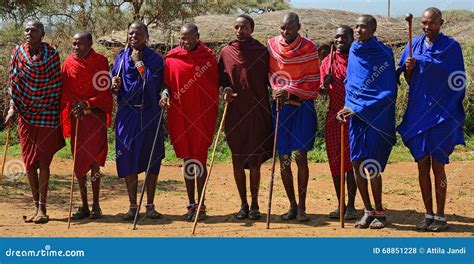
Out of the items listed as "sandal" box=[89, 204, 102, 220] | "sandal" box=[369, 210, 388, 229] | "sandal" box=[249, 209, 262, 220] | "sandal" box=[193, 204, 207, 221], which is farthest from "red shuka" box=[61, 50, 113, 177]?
"sandal" box=[369, 210, 388, 229]

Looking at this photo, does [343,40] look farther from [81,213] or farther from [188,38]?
[81,213]

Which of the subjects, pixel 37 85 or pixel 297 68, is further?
pixel 37 85

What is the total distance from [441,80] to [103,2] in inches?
538

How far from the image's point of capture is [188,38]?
7.03 m

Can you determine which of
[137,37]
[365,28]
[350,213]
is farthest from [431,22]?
[137,37]

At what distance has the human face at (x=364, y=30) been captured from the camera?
6500 mm

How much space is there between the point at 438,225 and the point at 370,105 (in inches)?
49.3

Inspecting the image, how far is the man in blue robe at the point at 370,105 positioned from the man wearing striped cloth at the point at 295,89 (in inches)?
18.2

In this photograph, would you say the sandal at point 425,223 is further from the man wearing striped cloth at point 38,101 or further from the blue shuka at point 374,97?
the man wearing striped cloth at point 38,101

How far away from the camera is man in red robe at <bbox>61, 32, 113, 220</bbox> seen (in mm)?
7129

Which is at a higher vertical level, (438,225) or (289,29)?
(289,29)

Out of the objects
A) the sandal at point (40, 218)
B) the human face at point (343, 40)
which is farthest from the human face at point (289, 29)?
the sandal at point (40, 218)

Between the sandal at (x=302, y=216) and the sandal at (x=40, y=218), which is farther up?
the sandal at (x=302, y=216)

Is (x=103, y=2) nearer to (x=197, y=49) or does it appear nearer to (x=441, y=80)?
(x=197, y=49)
